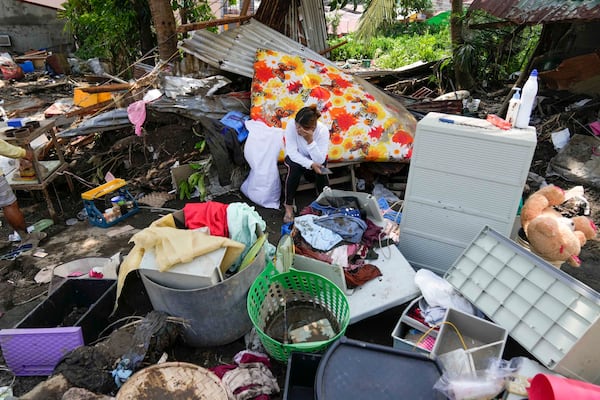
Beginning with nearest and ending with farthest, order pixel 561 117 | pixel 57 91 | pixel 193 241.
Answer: pixel 193 241 → pixel 561 117 → pixel 57 91

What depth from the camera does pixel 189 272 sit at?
8.86 feet

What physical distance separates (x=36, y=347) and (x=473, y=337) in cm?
322

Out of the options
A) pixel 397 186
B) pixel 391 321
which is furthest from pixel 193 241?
pixel 397 186

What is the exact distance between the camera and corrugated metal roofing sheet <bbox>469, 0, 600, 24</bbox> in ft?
15.6

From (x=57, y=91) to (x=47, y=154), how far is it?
7.91 meters

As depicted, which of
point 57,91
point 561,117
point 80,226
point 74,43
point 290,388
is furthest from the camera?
point 74,43

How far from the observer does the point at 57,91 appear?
12289 mm

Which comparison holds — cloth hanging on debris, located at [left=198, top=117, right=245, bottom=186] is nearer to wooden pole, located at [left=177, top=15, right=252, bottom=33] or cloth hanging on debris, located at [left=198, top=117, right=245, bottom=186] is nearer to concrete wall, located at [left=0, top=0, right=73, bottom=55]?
wooden pole, located at [left=177, top=15, right=252, bottom=33]

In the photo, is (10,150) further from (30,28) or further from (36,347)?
(30,28)

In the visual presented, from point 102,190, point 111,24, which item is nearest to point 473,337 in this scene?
point 102,190

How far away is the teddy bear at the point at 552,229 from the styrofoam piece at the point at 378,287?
1.04 m

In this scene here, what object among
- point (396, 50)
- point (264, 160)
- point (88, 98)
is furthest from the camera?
point (396, 50)

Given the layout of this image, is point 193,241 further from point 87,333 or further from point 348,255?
point 348,255

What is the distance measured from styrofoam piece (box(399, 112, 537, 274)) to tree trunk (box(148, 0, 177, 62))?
5016mm
